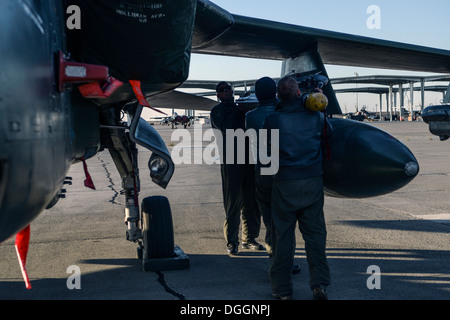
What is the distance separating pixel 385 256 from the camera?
557 cm

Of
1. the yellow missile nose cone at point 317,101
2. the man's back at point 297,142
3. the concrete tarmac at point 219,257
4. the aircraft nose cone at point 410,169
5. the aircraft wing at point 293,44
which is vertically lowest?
the concrete tarmac at point 219,257

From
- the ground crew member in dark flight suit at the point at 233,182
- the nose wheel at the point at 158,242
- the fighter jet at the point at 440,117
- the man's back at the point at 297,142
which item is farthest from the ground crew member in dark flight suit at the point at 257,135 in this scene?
the fighter jet at the point at 440,117

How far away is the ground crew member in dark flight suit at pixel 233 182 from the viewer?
5.80m

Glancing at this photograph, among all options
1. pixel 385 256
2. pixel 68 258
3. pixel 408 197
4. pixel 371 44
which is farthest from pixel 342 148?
pixel 408 197

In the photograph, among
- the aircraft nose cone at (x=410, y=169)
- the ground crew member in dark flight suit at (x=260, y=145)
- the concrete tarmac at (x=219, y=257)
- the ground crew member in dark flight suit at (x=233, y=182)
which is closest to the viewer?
the concrete tarmac at (x=219, y=257)

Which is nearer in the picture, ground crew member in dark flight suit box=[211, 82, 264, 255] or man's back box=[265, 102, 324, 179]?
man's back box=[265, 102, 324, 179]

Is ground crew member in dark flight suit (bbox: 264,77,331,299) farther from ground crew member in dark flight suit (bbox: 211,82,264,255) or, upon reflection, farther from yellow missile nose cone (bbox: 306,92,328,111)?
ground crew member in dark flight suit (bbox: 211,82,264,255)

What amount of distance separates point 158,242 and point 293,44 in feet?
10.5

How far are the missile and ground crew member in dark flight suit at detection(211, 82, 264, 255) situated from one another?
117 cm

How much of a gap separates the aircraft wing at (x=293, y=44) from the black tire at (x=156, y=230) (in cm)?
199

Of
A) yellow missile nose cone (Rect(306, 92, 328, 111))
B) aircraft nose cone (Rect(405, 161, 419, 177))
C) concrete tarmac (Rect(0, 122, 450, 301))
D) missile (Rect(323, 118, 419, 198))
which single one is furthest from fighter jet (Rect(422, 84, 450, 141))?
yellow missile nose cone (Rect(306, 92, 328, 111))

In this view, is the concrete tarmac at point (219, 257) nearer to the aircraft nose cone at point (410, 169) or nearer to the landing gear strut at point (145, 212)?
the landing gear strut at point (145, 212)

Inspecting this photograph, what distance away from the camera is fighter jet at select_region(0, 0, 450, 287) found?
225 centimetres
